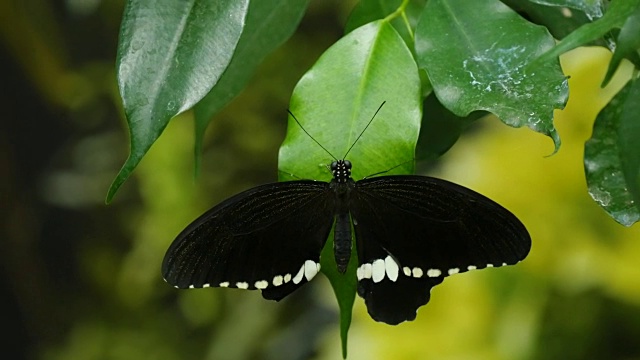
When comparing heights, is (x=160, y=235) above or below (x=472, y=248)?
below

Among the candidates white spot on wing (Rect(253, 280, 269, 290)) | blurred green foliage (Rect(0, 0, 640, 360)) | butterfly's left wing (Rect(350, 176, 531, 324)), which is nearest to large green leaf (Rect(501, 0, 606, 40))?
butterfly's left wing (Rect(350, 176, 531, 324))

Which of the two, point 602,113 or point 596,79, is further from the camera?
point 596,79

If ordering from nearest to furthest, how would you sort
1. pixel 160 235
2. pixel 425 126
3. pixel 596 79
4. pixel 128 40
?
pixel 128 40 < pixel 425 126 < pixel 596 79 < pixel 160 235

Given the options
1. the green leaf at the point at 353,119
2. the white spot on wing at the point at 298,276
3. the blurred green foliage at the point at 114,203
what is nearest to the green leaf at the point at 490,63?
the green leaf at the point at 353,119

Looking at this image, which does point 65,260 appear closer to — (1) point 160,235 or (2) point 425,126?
(1) point 160,235

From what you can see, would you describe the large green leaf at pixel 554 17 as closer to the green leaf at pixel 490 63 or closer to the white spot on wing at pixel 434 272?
the green leaf at pixel 490 63

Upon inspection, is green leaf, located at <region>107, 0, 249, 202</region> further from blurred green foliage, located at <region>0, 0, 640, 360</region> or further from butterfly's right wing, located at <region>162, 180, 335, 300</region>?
blurred green foliage, located at <region>0, 0, 640, 360</region>

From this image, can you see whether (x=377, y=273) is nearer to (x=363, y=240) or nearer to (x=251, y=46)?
(x=363, y=240)

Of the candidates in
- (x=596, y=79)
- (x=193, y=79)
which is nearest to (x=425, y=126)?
(x=193, y=79)

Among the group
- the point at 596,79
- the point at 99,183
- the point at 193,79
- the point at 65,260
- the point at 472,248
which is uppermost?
the point at 193,79
